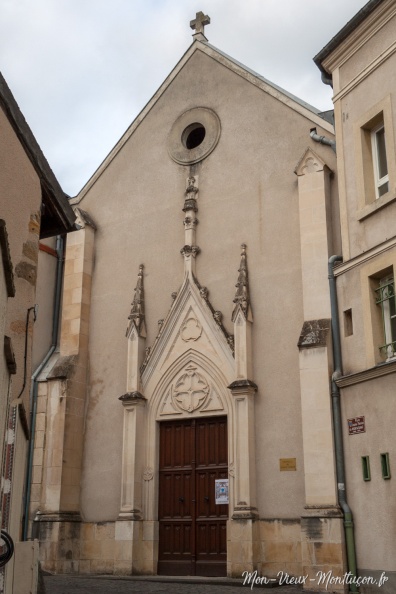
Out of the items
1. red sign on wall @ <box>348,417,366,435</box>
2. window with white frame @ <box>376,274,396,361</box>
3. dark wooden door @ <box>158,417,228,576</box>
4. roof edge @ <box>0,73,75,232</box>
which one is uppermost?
roof edge @ <box>0,73,75,232</box>

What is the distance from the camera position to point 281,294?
15.7 m

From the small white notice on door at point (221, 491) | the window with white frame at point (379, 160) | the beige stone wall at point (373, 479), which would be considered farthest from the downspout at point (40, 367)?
the window with white frame at point (379, 160)

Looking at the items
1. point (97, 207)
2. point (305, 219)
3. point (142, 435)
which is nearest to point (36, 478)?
point (142, 435)

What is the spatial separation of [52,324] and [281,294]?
21.8 ft

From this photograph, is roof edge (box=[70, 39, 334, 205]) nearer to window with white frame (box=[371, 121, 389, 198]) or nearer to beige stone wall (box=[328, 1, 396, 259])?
beige stone wall (box=[328, 1, 396, 259])

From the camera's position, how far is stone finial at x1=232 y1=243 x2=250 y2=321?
1573 centimetres

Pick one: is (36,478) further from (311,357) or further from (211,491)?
(311,357)

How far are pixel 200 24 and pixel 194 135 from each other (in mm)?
3229

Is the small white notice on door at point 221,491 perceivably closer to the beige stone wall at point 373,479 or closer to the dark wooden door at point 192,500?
the dark wooden door at point 192,500

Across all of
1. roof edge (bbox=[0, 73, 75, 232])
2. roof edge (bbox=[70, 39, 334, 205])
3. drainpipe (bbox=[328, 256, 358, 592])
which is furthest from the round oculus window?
roof edge (bbox=[0, 73, 75, 232])

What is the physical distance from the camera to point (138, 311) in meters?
17.2

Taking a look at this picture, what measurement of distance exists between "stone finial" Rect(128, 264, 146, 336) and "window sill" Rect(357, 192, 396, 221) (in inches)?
230

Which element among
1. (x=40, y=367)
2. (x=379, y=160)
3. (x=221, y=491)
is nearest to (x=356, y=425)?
(x=221, y=491)

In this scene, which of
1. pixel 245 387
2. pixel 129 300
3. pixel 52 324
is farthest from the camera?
pixel 52 324
